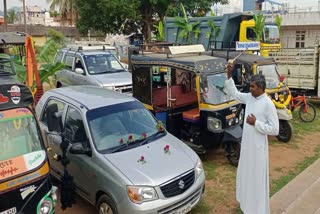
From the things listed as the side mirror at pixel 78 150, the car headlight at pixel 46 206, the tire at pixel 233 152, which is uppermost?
the side mirror at pixel 78 150

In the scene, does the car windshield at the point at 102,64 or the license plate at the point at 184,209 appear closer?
the license plate at the point at 184,209

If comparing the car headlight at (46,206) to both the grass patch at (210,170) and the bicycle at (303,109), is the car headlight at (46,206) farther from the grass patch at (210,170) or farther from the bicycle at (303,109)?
the bicycle at (303,109)

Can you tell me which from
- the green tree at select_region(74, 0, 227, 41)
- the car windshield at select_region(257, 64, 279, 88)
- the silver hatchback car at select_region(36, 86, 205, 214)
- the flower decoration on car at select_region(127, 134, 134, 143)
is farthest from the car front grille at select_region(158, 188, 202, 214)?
the green tree at select_region(74, 0, 227, 41)

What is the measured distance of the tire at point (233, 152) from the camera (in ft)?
22.7

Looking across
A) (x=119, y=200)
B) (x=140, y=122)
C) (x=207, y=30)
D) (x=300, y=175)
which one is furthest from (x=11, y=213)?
(x=207, y=30)

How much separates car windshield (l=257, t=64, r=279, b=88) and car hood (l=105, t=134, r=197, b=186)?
4.48 m

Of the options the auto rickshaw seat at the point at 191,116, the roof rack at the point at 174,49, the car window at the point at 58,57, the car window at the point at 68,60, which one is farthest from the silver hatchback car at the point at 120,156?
the car window at the point at 58,57

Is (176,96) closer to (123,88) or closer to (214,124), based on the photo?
(214,124)

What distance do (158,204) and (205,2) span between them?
2138 centimetres

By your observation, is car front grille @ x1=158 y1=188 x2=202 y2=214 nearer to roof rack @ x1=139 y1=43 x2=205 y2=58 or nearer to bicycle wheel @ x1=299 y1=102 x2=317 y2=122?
roof rack @ x1=139 y1=43 x2=205 y2=58

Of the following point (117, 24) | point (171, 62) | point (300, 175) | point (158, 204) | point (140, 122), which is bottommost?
point (300, 175)

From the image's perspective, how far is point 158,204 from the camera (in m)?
4.27

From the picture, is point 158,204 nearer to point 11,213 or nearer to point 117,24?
point 11,213

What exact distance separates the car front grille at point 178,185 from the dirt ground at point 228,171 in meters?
0.83
